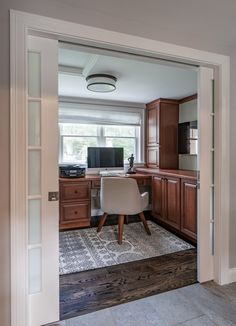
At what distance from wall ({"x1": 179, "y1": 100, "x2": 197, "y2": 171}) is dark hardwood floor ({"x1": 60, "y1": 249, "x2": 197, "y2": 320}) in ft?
6.15

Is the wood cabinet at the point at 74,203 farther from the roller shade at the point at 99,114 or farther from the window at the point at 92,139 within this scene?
the roller shade at the point at 99,114

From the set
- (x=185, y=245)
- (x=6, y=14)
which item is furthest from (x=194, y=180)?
(x=6, y=14)

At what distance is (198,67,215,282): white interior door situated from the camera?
6.71ft

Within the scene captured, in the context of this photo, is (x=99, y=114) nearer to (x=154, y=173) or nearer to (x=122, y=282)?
(x=154, y=173)

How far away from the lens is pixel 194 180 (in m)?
2.82

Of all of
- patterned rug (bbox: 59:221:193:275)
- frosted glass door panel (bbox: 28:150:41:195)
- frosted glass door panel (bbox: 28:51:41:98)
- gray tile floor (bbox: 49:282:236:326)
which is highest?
frosted glass door panel (bbox: 28:51:41:98)

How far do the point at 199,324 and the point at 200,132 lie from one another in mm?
1514

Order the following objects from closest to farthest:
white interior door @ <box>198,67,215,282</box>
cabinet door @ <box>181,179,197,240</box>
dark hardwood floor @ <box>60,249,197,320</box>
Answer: dark hardwood floor @ <box>60,249,197,320</box> → white interior door @ <box>198,67,215,282</box> → cabinet door @ <box>181,179,197,240</box>

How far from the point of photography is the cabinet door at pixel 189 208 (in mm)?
2843

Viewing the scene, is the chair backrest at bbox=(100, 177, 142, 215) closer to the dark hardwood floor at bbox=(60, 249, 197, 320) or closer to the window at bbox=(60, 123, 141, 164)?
the dark hardwood floor at bbox=(60, 249, 197, 320)

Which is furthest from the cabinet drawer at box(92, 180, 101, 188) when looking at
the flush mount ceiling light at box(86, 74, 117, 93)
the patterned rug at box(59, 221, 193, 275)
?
the flush mount ceiling light at box(86, 74, 117, 93)

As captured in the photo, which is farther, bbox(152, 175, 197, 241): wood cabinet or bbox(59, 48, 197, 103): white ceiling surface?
bbox(152, 175, 197, 241): wood cabinet

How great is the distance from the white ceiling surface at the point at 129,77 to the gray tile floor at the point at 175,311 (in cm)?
202

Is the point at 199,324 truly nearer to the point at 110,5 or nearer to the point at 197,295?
the point at 197,295
